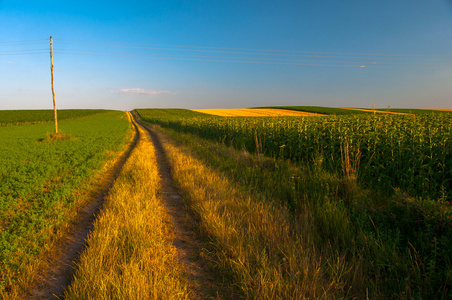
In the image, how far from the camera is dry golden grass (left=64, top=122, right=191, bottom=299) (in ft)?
7.87

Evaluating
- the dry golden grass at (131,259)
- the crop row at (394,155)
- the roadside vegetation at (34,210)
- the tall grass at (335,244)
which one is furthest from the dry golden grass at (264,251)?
the roadside vegetation at (34,210)

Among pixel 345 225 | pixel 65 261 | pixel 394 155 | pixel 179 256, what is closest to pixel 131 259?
pixel 179 256

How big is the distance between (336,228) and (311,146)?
4706 millimetres

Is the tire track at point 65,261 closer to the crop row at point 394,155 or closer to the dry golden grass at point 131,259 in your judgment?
the dry golden grass at point 131,259

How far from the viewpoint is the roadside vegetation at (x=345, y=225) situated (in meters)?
2.45

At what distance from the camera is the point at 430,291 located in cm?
229

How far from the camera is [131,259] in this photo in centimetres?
288

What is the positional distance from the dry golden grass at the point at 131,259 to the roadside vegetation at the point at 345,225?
0.72 metres

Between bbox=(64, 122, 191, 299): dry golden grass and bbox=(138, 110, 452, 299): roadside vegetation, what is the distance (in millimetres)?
724

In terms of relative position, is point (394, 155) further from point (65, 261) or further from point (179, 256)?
point (65, 261)

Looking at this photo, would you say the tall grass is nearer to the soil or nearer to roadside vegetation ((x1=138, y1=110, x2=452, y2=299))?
roadside vegetation ((x1=138, y1=110, x2=452, y2=299))

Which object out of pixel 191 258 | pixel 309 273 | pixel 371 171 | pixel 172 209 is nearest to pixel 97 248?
pixel 191 258

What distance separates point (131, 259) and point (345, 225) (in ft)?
10.4

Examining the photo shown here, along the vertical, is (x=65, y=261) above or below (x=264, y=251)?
below
